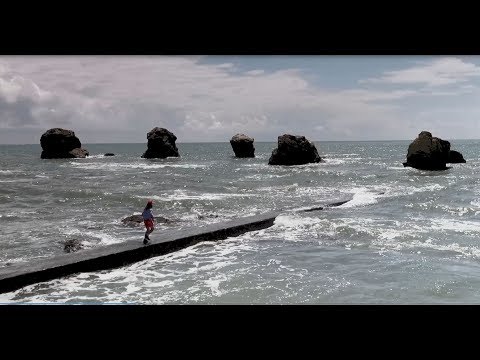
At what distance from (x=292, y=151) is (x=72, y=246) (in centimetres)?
4232

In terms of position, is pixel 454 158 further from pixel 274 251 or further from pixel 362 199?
pixel 274 251

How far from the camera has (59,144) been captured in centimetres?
7456

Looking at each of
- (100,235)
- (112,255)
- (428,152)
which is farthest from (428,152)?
(112,255)

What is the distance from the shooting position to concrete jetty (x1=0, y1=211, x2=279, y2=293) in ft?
30.6

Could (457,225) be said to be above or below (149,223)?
below

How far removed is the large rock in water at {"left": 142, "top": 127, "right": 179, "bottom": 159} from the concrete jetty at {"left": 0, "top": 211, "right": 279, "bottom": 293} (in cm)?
6045

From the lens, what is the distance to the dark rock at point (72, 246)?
12047mm

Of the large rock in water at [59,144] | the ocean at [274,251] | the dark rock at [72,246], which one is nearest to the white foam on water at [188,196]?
the ocean at [274,251]

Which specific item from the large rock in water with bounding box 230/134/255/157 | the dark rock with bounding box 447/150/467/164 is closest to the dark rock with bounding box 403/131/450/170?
the dark rock with bounding box 447/150/467/164

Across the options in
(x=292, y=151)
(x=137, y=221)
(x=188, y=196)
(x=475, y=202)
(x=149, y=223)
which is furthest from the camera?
(x=292, y=151)
